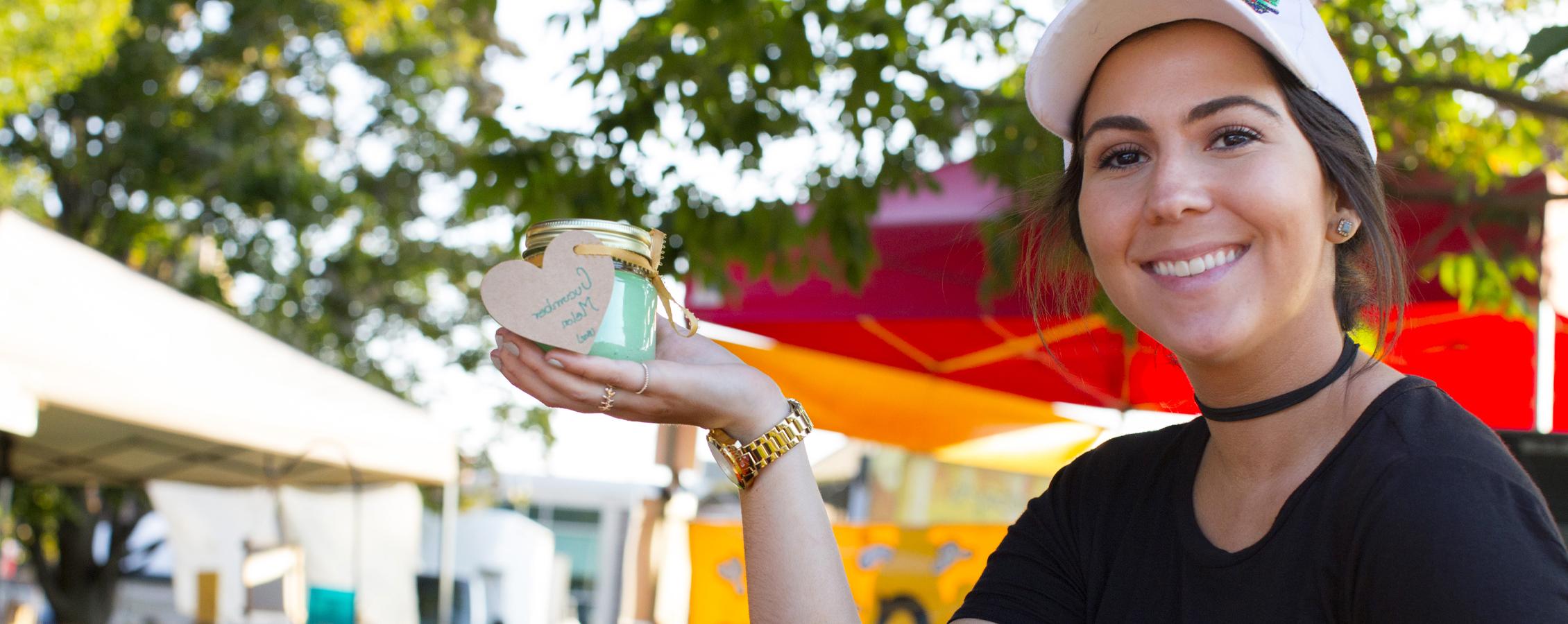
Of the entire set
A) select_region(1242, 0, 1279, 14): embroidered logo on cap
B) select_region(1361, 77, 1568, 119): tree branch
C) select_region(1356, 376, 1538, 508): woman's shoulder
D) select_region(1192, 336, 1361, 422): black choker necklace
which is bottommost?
select_region(1356, 376, 1538, 508): woman's shoulder

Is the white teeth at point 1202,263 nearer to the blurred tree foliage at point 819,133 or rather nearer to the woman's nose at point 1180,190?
the woman's nose at point 1180,190

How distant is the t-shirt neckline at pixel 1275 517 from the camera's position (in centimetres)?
111

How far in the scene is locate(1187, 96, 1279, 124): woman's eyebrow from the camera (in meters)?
1.16

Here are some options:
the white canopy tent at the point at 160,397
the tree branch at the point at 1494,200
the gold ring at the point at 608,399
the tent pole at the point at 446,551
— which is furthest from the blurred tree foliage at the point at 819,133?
the tent pole at the point at 446,551

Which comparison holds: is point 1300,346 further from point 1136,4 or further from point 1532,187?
point 1532,187

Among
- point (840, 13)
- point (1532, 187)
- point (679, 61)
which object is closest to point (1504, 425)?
point (1532, 187)

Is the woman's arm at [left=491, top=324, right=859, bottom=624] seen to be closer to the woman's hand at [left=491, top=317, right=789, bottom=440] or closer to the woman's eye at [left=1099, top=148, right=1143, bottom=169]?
the woman's hand at [left=491, top=317, right=789, bottom=440]

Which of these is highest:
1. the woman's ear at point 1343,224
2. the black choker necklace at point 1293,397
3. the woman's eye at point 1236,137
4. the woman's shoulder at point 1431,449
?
the woman's eye at point 1236,137

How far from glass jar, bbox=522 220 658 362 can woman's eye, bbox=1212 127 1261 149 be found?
1.89ft

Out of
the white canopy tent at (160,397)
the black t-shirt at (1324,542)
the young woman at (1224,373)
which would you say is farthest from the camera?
the white canopy tent at (160,397)

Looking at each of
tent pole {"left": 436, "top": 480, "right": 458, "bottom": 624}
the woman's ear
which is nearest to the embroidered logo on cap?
the woman's ear

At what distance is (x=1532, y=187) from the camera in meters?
3.77

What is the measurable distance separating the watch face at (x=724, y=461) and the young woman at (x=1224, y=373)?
0.02m

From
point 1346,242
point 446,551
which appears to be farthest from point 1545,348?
point 446,551
